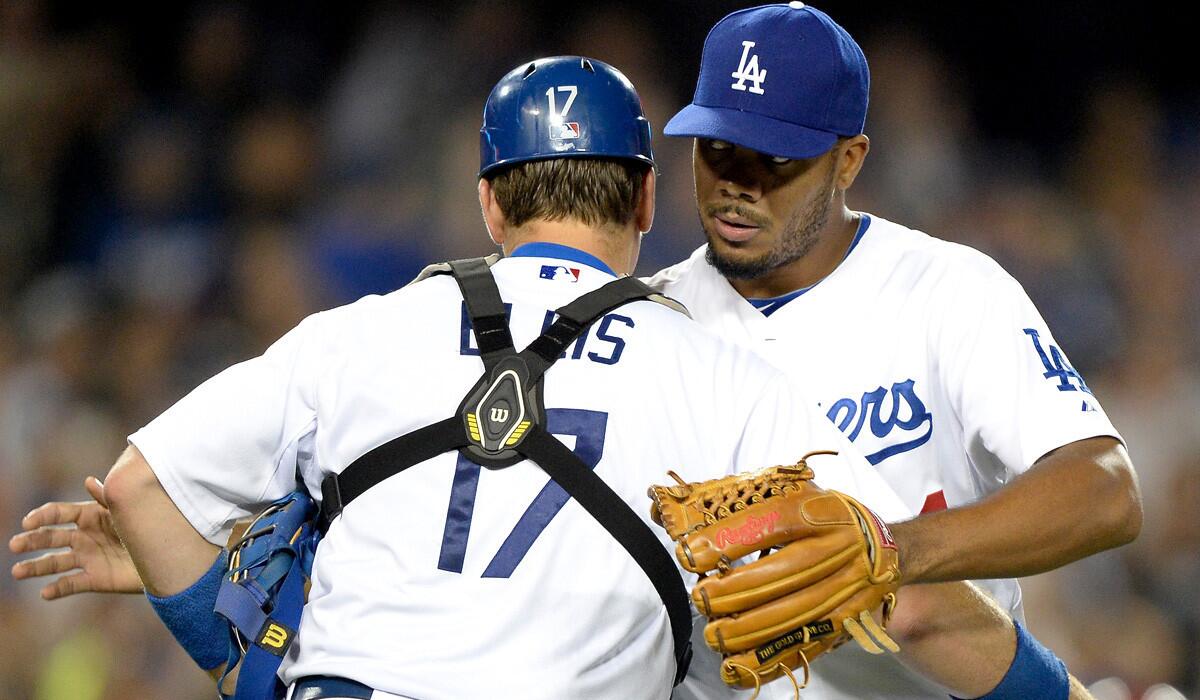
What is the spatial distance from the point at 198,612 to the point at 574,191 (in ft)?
3.47

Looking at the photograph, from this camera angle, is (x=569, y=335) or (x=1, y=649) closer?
(x=569, y=335)

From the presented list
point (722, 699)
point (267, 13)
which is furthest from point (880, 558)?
point (267, 13)

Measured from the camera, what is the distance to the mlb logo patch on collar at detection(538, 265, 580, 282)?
231cm

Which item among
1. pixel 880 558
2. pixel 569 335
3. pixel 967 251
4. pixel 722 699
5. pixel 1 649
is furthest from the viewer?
pixel 1 649

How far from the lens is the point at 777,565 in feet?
6.22

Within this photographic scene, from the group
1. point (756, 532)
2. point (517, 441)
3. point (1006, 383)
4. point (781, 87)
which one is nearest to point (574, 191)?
point (517, 441)

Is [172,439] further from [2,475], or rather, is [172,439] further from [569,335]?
[2,475]

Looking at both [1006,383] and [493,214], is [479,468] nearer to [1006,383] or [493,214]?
[493,214]

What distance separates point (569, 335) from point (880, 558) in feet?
2.06

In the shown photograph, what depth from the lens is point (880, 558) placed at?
1.94 metres

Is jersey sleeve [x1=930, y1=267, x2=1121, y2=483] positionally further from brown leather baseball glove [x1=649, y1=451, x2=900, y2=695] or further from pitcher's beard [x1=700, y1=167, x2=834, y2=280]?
brown leather baseball glove [x1=649, y1=451, x2=900, y2=695]

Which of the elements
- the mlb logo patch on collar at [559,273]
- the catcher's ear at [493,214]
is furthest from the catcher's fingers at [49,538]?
the mlb logo patch on collar at [559,273]

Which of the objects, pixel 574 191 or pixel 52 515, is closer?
pixel 574 191

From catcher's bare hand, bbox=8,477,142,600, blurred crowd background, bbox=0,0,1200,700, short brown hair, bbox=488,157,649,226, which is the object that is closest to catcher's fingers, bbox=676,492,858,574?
short brown hair, bbox=488,157,649,226
